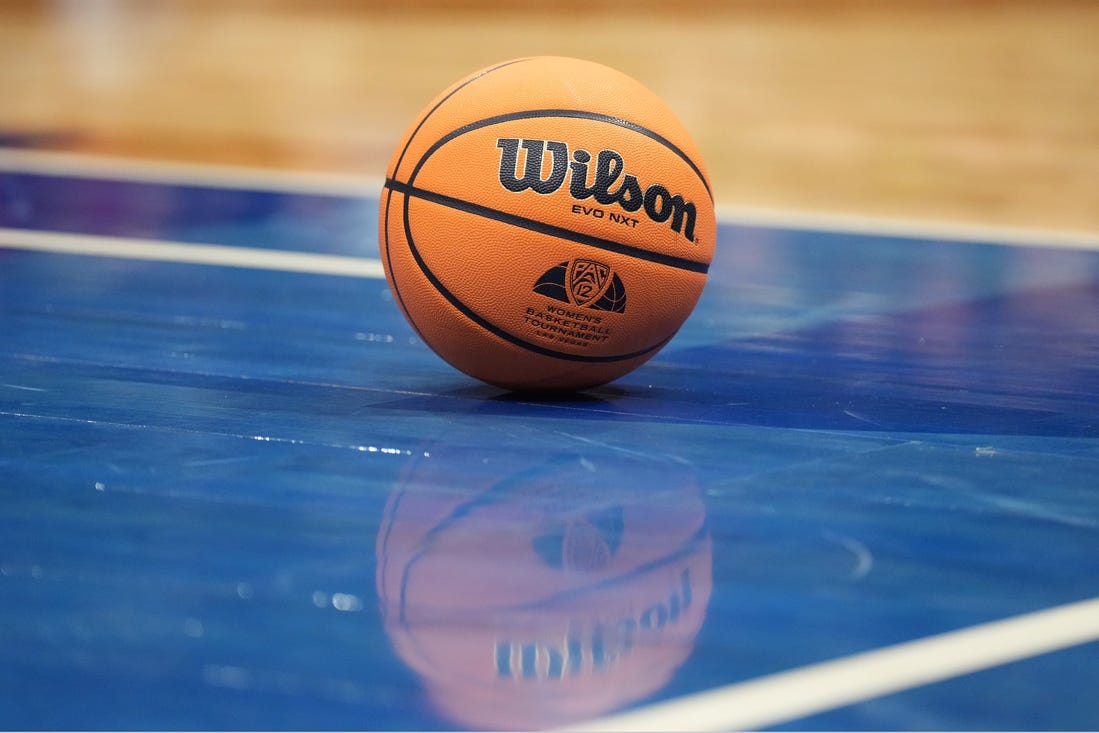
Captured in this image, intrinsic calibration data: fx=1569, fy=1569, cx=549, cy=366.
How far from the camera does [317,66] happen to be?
40.5 feet

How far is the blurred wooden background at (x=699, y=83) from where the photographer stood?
25.2 ft

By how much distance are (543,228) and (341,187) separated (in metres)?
4.10

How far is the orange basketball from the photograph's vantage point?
318 centimetres

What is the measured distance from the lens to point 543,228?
3.16 m

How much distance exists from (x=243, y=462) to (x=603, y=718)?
121cm

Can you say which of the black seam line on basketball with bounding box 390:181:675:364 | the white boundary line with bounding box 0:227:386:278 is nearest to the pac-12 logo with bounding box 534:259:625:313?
the black seam line on basketball with bounding box 390:181:675:364

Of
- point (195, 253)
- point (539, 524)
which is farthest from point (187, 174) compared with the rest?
point (539, 524)

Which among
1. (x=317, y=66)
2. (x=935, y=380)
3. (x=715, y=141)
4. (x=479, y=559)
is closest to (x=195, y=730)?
(x=479, y=559)

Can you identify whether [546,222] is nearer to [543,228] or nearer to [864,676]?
[543,228]

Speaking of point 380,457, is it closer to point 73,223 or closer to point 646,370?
point 646,370

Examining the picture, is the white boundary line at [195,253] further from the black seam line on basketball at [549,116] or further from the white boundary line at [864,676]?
the white boundary line at [864,676]

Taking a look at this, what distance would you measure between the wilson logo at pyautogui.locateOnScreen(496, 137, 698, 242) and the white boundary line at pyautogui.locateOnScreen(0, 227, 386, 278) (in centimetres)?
192

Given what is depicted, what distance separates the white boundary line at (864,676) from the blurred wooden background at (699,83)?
15.0ft

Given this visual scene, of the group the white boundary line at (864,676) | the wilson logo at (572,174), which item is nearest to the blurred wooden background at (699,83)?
the wilson logo at (572,174)
